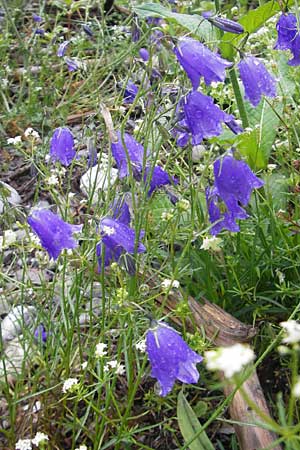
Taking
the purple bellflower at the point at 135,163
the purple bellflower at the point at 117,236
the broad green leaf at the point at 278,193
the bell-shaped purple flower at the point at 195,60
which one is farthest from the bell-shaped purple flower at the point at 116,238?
the broad green leaf at the point at 278,193

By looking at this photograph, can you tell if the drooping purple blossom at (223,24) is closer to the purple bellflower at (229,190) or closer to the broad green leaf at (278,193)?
the purple bellflower at (229,190)

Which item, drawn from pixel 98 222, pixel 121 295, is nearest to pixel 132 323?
pixel 121 295

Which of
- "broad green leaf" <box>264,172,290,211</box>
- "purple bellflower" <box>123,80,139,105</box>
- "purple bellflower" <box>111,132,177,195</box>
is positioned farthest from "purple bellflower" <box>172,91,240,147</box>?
"broad green leaf" <box>264,172,290,211</box>

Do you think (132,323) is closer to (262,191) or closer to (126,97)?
(126,97)

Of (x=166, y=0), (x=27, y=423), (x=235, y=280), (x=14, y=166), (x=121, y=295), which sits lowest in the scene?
(x=14, y=166)

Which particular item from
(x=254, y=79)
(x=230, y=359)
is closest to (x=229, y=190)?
(x=254, y=79)

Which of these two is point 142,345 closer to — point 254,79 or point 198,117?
point 198,117

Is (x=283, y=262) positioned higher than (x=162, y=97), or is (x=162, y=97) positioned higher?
(x=162, y=97)
